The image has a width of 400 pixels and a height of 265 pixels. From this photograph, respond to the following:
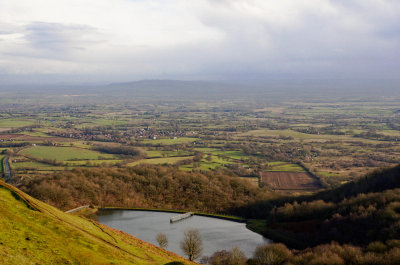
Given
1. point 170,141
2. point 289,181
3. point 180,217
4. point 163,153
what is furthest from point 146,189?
point 170,141

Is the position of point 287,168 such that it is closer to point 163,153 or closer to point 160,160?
point 160,160

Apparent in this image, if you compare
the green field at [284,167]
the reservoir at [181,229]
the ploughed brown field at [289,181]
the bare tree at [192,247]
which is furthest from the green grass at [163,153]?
the bare tree at [192,247]

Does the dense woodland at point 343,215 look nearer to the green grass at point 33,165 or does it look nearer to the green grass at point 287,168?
the green grass at point 287,168

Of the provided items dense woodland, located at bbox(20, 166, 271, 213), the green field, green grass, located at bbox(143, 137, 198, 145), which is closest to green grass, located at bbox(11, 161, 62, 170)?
dense woodland, located at bbox(20, 166, 271, 213)

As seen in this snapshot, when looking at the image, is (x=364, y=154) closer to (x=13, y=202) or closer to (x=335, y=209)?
(x=335, y=209)

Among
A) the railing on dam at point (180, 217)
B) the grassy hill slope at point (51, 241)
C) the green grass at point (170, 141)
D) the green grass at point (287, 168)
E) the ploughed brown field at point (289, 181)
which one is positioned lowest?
the railing on dam at point (180, 217)

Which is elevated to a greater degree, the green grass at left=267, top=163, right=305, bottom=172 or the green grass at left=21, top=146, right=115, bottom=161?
the green grass at left=21, top=146, right=115, bottom=161

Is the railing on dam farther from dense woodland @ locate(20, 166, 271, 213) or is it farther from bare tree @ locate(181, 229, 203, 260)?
bare tree @ locate(181, 229, 203, 260)
